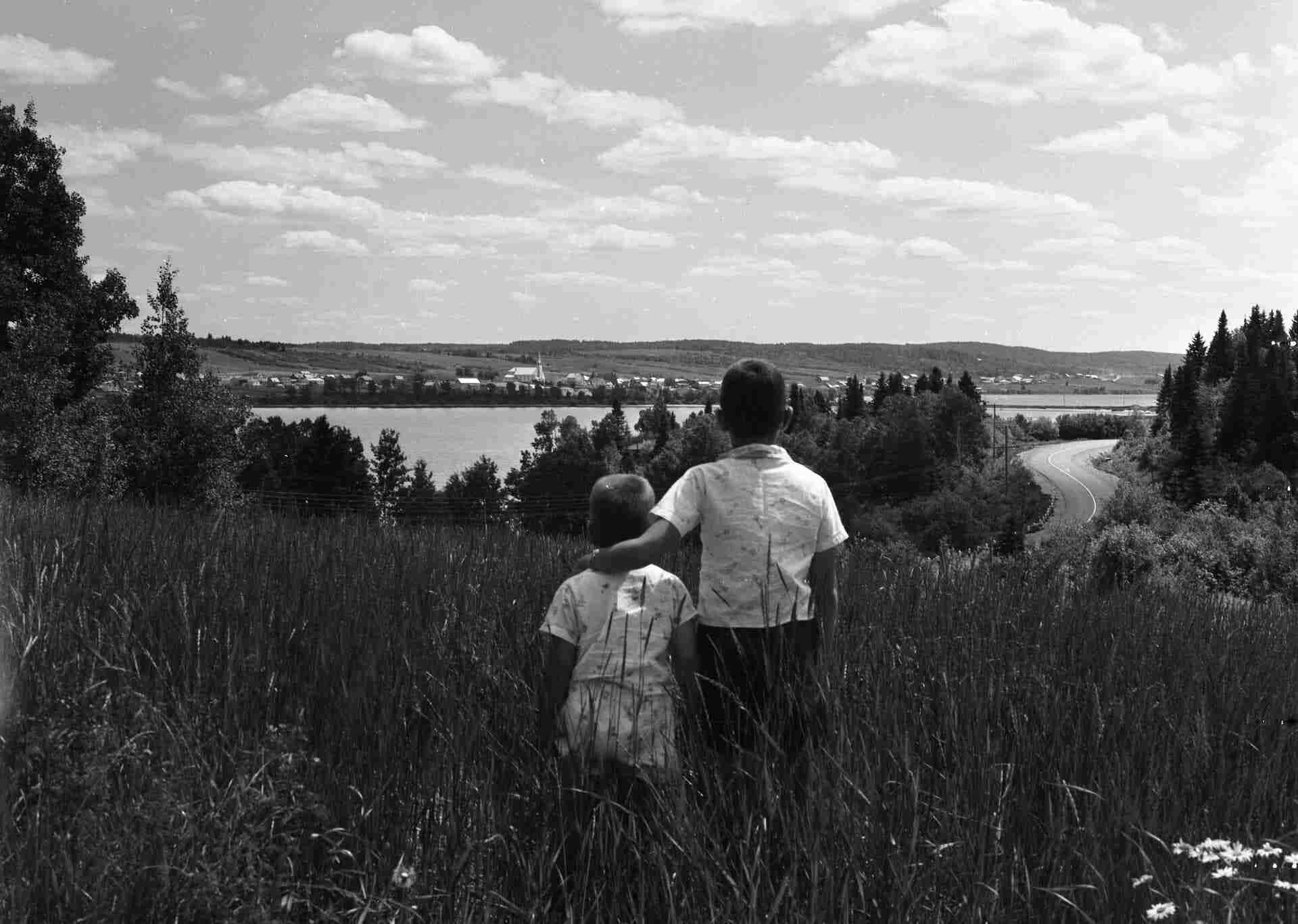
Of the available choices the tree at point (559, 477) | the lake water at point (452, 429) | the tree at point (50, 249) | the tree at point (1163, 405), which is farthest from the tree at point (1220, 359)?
the tree at point (50, 249)

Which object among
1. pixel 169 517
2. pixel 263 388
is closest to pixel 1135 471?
pixel 263 388

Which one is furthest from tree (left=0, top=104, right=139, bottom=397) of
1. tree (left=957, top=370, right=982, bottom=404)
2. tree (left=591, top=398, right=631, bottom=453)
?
tree (left=957, top=370, right=982, bottom=404)

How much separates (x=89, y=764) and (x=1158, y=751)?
2724 mm

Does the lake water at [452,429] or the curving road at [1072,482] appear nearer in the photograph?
the lake water at [452,429]

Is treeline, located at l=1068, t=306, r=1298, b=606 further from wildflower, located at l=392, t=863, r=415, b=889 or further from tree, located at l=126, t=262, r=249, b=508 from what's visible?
wildflower, located at l=392, t=863, r=415, b=889

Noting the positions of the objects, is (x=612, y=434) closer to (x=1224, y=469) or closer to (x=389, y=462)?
(x=389, y=462)

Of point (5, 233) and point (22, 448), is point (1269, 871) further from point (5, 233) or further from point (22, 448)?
point (5, 233)

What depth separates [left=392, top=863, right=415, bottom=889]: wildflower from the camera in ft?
8.24

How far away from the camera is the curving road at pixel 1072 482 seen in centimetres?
13783

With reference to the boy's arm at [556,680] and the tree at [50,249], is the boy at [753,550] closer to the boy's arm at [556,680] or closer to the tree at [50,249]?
the boy's arm at [556,680]

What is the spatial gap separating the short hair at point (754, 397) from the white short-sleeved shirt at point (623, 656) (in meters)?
0.51

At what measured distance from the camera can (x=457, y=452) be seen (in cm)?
13138

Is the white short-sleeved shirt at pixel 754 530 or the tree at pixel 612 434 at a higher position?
the white short-sleeved shirt at pixel 754 530

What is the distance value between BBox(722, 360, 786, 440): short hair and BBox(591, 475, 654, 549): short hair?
1.18 feet
